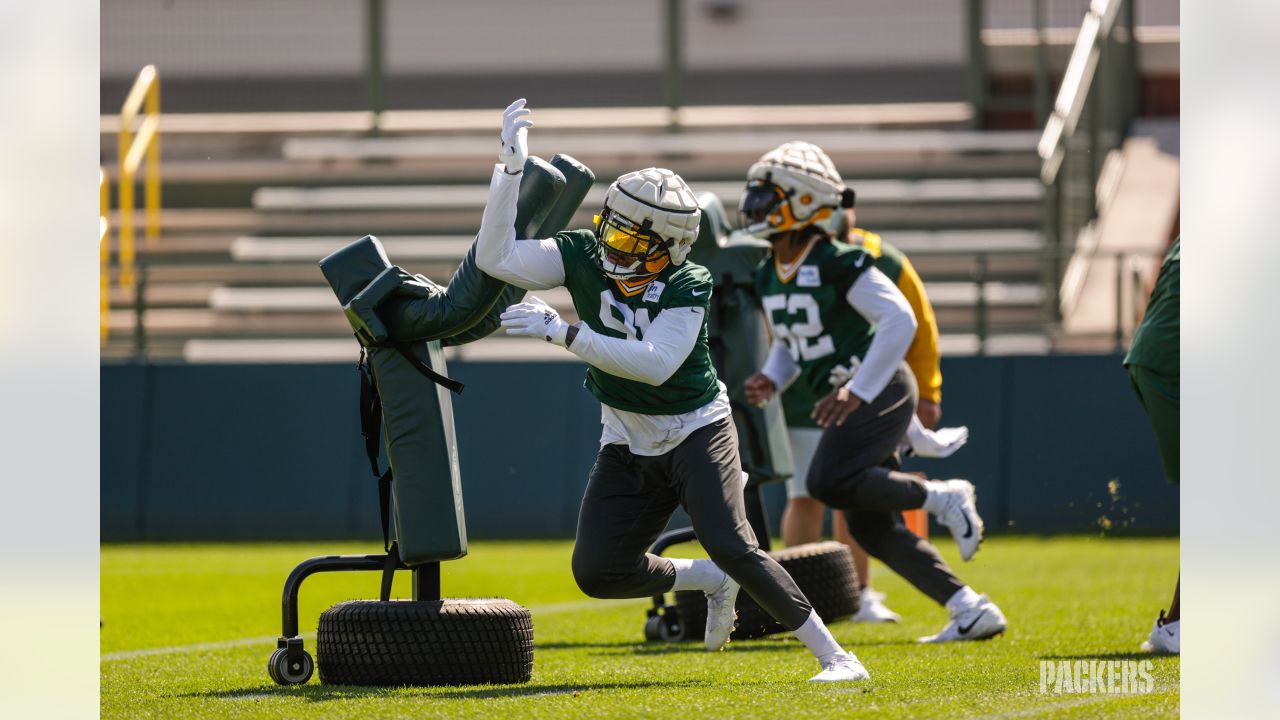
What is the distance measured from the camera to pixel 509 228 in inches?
181

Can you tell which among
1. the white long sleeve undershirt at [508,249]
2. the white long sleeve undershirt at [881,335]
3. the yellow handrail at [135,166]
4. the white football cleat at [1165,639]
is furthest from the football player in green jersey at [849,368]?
the yellow handrail at [135,166]

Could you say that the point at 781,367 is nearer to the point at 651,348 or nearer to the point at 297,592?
the point at 651,348

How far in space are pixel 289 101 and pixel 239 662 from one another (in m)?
13.4

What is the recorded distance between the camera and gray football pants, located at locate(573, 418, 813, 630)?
4.65m

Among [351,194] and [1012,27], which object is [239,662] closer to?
[351,194]

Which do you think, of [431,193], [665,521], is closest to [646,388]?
[665,521]

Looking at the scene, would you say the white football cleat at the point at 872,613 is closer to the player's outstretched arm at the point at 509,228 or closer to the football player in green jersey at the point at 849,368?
the football player in green jersey at the point at 849,368

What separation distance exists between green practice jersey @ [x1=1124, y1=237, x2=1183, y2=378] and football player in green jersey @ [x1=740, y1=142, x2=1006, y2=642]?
2.54 ft

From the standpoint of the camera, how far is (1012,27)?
16.9 meters

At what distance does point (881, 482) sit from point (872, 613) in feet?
3.55

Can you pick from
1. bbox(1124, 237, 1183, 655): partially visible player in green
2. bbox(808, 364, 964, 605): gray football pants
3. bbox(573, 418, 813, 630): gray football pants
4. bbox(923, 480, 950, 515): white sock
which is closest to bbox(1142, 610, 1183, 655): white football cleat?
bbox(1124, 237, 1183, 655): partially visible player in green

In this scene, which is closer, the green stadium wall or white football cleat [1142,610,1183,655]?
white football cleat [1142,610,1183,655]

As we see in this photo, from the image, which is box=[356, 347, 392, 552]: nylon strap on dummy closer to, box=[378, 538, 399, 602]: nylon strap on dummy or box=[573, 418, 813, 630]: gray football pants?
box=[378, 538, 399, 602]: nylon strap on dummy
